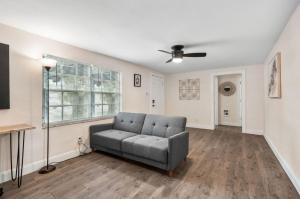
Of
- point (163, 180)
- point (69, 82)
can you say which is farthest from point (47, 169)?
point (163, 180)

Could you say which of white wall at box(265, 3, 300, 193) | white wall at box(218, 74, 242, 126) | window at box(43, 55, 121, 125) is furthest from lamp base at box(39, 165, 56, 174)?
white wall at box(218, 74, 242, 126)

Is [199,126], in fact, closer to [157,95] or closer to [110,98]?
[157,95]

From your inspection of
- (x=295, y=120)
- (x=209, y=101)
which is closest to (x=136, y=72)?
(x=209, y=101)

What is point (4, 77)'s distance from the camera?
217 cm

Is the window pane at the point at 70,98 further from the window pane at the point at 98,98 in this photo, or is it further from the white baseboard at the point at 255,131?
the white baseboard at the point at 255,131

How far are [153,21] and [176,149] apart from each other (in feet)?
6.40

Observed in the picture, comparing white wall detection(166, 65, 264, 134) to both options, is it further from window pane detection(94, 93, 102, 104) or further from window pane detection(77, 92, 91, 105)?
window pane detection(77, 92, 91, 105)

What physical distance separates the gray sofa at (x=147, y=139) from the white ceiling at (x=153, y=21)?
156 cm

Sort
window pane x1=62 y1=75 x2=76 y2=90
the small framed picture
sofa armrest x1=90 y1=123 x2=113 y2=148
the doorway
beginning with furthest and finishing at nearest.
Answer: the doorway, the small framed picture, sofa armrest x1=90 y1=123 x2=113 y2=148, window pane x1=62 y1=75 x2=76 y2=90

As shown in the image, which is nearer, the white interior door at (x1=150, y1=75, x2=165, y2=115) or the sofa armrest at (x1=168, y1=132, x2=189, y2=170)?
the sofa armrest at (x1=168, y1=132, x2=189, y2=170)

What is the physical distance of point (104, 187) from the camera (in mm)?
2033

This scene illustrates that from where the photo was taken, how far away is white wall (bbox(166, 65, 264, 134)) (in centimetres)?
478

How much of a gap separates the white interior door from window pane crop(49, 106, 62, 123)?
3200mm

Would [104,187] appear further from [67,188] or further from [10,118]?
[10,118]
